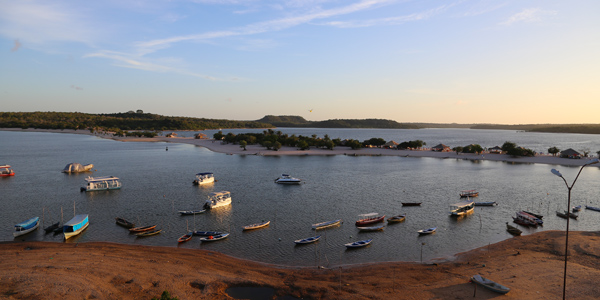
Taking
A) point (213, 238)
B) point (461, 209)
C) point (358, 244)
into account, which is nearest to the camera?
point (358, 244)

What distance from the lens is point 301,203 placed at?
5416 cm

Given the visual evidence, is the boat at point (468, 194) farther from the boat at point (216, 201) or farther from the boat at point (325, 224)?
the boat at point (216, 201)

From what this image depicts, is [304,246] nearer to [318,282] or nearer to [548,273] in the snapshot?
[318,282]

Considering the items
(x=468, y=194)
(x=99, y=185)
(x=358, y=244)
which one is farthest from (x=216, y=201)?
(x=468, y=194)

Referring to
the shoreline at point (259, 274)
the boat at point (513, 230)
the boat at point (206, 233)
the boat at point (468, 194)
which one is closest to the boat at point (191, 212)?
the boat at point (206, 233)

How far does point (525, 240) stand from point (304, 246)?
25.3 meters

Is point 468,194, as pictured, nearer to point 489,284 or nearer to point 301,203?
point 301,203

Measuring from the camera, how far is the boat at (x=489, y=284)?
2430 centimetres

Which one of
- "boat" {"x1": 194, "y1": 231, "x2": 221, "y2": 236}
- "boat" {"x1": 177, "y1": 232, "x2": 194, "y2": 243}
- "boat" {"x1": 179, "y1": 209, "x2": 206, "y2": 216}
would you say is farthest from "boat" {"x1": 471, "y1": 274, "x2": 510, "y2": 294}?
"boat" {"x1": 179, "y1": 209, "x2": 206, "y2": 216}

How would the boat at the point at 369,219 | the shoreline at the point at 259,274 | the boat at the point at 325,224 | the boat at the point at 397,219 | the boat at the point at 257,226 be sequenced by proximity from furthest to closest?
1. the boat at the point at 397,219
2. the boat at the point at 369,219
3. the boat at the point at 325,224
4. the boat at the point at 257,226
5. the shoreline at the point at 259,274

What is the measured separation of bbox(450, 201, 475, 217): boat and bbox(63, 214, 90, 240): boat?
48897 millimetres

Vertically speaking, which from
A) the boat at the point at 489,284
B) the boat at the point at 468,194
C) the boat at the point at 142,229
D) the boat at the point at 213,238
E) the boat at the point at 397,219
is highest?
the boat at the point at 468,194

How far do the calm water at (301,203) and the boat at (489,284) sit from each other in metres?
7.51

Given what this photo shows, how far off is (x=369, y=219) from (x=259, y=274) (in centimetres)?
1995
